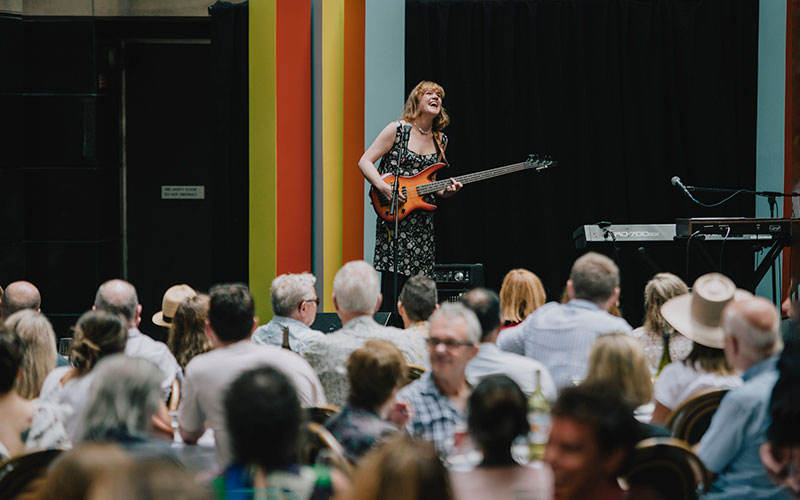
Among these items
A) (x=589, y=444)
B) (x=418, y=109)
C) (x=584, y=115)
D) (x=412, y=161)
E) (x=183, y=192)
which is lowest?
(x=589, y=444)

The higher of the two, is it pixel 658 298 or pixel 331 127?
pixel 331 127

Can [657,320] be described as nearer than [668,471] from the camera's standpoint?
No

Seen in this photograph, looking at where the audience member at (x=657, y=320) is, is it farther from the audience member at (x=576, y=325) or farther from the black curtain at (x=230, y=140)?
the black curtain at (x=230, y=140)

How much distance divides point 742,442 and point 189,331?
2.45 m

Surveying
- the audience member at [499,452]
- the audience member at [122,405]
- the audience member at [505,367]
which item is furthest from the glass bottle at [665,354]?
the audience member at [122,405]

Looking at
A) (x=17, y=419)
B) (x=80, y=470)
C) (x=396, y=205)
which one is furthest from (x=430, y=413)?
(x=396, y=205)

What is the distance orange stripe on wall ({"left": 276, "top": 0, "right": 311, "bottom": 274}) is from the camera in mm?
6805

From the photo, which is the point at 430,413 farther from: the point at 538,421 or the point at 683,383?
the point at 683,383

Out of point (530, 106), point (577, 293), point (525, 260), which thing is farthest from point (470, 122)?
point (577, 293)

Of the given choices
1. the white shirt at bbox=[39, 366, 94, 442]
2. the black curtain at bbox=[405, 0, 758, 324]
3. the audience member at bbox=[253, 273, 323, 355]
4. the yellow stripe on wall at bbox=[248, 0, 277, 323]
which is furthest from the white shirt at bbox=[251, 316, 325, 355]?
the black curtain at bbox=[405, 0, 758, 324]

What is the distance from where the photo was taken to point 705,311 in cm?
335

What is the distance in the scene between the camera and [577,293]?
3.85 metres

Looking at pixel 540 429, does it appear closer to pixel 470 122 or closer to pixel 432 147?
pixel 432 147

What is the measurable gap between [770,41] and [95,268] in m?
6.02
